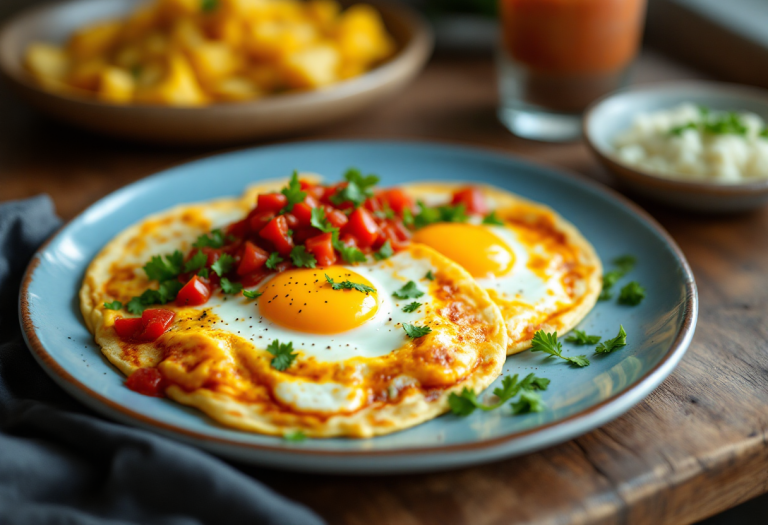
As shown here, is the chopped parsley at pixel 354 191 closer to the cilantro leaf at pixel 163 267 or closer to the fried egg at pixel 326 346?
the fried egg at pixel 326 346

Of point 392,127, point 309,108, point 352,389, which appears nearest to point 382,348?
point 352,389

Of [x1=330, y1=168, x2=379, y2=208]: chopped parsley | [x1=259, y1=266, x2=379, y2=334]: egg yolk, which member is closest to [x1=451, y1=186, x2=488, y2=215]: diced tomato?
[x1=330, y1=168, x2=379, y2=208]: chopped parsley

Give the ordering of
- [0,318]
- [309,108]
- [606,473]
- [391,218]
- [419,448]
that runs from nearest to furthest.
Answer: [419,448] < [606,473] < [0,318] < [391,218] < [309,108]

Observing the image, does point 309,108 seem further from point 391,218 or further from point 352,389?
point 352,389

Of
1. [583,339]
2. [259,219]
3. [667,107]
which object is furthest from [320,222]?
[667,107]

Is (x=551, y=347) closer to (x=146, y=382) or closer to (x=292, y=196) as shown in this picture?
(x=292, y=196)

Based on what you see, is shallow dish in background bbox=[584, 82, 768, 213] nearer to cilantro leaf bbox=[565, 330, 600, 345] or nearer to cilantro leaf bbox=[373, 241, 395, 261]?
cilantro leaf bbox=[565, 330, 600, 345]

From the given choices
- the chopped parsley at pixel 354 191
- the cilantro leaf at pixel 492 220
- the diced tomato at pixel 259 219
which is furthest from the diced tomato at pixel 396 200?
the diced tomato at pixel 259 219
